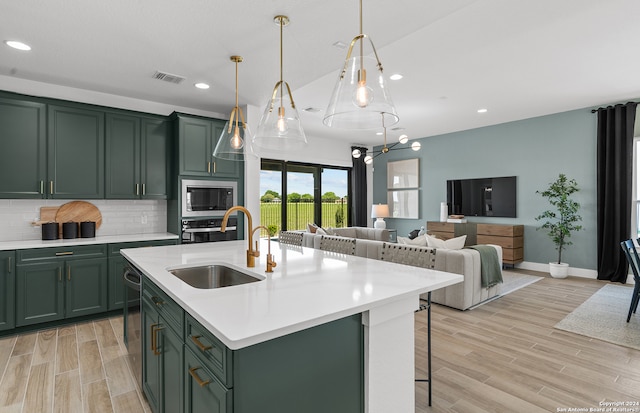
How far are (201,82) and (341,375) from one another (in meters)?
3.44

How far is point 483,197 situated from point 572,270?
1991mm

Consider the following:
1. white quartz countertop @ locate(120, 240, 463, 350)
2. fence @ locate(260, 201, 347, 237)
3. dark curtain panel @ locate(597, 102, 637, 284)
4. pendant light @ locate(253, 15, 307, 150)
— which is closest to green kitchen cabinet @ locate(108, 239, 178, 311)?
white quartz countertop @ locate(120, 240, 463, 350)

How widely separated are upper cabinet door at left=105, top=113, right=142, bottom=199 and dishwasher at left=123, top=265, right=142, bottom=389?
1838mm

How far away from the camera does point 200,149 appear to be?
14.5 feet

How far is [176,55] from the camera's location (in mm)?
3072

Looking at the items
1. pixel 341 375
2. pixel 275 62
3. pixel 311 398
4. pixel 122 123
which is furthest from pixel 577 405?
pixel 122 123

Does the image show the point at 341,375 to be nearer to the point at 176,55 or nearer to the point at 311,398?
the point at 311,398

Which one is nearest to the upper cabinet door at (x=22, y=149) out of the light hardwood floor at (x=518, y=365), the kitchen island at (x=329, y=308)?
the kitchen island at (x=329, y=308)

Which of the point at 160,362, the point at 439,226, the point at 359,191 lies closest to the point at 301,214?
the point at 359,191

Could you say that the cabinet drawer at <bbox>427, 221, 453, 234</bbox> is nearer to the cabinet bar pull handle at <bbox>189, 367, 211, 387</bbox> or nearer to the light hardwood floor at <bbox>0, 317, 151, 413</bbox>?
the light hardwood floor at <bbox>0, 317, 151, 413</bbox>

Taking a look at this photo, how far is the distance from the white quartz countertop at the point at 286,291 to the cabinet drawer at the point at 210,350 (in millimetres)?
70

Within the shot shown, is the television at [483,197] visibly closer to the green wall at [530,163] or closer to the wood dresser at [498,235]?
the green wall at [530,163]

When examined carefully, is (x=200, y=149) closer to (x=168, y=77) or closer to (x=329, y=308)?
(x=168, y=77)

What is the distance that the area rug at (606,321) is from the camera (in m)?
3.16
